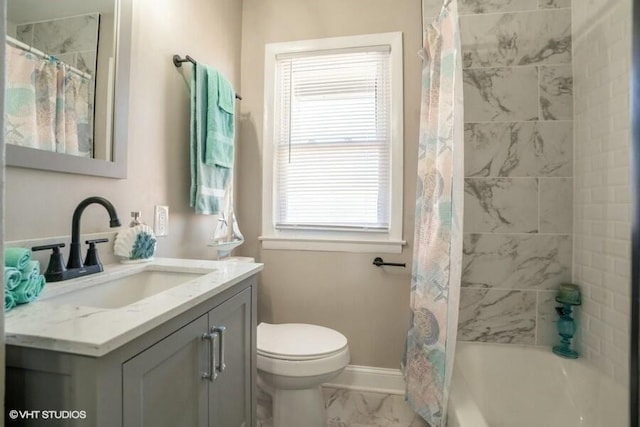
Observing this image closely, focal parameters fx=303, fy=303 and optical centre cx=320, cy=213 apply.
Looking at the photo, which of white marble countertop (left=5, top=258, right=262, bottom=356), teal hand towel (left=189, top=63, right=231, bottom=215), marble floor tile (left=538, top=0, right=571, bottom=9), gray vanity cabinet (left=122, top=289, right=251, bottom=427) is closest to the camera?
white marble countertop (left=5, top=258, right=262, bottom=356)

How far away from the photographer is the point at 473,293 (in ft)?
5.48

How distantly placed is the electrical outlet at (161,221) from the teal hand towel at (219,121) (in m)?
0.32

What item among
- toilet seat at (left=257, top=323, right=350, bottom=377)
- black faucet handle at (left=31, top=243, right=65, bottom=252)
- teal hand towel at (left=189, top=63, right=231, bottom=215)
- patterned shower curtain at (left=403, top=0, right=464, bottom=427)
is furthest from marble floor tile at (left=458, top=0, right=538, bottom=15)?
black faucet handle at (left=31, top=243, right=65, bottom=252)

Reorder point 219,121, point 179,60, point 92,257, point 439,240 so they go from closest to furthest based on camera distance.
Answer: point 92,257 < point 439,240 < point 179,60 < point 219,121

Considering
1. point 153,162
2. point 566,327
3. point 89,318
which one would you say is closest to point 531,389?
point 566,327

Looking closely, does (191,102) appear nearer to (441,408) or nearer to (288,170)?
(288,170)

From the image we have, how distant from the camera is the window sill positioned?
1857 millimetres

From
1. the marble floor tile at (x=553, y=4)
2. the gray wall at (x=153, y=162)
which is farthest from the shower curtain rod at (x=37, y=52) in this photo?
the marble floor tile at (x=553, y=4)

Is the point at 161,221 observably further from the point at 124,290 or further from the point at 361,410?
the point at 361,410

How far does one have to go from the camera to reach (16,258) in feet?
2.23

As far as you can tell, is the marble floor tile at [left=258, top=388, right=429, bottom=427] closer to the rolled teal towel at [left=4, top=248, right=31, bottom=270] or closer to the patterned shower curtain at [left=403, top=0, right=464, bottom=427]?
the patterned shower curtain at [left=403, top=0, right=464, bottom=427]

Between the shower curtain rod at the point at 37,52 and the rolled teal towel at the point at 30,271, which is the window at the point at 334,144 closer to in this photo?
the shower curtain rod at the point at 37,52

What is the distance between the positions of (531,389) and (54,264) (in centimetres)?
203

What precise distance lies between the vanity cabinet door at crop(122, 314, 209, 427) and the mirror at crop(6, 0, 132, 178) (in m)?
0.64
